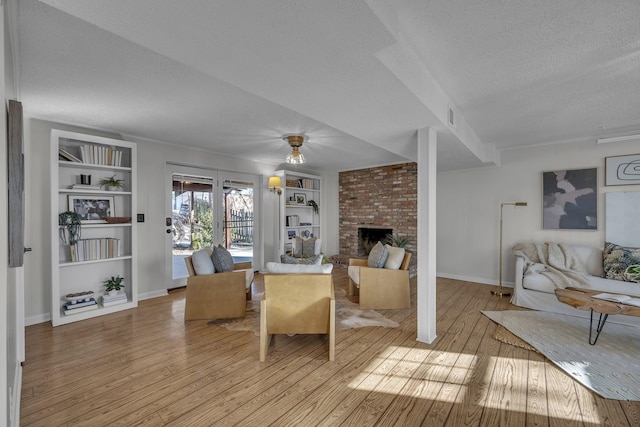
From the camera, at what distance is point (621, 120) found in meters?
3.42

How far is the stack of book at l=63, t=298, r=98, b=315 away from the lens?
3.31 metres

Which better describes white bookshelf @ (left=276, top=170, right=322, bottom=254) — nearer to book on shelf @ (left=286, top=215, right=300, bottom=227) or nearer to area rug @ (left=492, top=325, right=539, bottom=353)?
book on shelf @ (left=286, top=215, right=300, bottom=227)

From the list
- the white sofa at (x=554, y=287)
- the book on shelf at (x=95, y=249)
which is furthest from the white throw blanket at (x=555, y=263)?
the book on shelf at (x=95, y=249)

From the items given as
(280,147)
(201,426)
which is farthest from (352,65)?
(280,147)

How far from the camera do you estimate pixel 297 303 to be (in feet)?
8.27

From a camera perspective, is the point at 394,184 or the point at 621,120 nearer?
the point at 621,120

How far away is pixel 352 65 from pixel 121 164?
12.1ft

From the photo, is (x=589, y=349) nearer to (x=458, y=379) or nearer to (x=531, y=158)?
(x=458, y=379)

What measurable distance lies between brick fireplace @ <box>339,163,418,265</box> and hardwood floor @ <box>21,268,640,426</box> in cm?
298

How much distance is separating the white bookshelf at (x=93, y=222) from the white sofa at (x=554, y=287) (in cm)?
532

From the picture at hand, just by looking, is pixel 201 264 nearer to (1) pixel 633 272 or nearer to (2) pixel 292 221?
(2) pixel 292 221

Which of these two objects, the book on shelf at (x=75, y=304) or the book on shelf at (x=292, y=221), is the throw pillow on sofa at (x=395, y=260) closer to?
the book on shelf at (x=292, y=221)

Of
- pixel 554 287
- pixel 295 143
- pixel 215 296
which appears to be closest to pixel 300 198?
pixel 295 143

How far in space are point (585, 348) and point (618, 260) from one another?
1.78 metres
